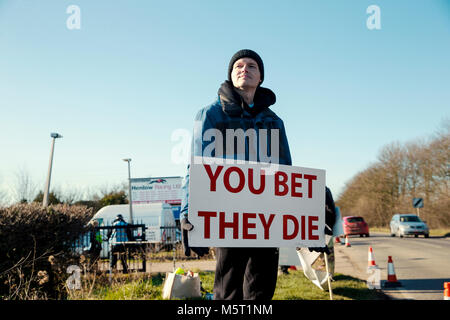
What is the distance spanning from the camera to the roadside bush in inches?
214

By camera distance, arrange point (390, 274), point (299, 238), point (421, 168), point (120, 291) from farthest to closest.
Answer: point (421, 168)
point (390, 274)
point (120, 291)
point (299, 238)

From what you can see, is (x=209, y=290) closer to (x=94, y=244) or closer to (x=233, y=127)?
(x=94, y=244)

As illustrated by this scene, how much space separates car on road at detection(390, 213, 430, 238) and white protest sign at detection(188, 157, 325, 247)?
23184 mm

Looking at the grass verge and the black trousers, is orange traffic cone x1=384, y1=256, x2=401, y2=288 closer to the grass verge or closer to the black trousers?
the grass verge

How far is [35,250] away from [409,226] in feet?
72.1

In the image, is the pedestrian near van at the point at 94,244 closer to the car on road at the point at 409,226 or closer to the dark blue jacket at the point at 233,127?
the dark blue jacket at the point at 233,127

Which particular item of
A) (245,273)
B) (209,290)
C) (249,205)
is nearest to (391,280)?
(209,290)

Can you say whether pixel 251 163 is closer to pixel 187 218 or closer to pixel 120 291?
pixel 187 218

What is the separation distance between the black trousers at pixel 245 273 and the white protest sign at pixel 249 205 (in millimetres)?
90

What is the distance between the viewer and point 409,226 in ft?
73.5

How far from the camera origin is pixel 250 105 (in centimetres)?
222

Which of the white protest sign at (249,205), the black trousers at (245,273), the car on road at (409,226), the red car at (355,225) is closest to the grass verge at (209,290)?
the black trousers at (245,273)
